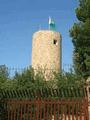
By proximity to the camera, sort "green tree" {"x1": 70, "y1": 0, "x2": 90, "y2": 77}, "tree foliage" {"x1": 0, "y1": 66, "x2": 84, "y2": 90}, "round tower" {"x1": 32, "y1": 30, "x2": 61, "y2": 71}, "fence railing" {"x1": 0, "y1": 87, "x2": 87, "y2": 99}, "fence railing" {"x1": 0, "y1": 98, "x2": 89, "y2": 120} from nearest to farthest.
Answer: "fence railing" {"x1": 0, "y1": 98, "x2": 89, "y2": 120} < "fence railing" {"x1": 0, "y1": 87, "x2": 87, "y2": 99} < "tree foliage" {"x1": 0, "y1": 66, "x2": 84, "y2": 90} < "green tree" {"x1": 70, "y1": 0, "x2": 90, "y2": 77} < "round tower" {"x1": 32, "y1": 30, "x2": 61, "y2": 71}

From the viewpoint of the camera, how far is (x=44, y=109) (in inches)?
504

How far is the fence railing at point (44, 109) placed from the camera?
12258mm

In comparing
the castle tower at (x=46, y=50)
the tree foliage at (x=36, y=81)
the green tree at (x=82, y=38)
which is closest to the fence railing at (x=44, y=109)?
the tree foliage at (x=36, y=81)

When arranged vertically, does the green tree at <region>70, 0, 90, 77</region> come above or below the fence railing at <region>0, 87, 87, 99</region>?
above

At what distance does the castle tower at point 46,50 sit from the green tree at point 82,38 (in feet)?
26.1

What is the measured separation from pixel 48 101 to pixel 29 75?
839cm

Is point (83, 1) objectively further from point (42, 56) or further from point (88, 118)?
point (88, 118)

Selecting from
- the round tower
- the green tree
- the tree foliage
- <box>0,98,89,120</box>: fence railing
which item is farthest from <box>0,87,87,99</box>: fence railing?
the round tower

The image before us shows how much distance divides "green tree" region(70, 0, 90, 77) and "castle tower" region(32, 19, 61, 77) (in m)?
7.95

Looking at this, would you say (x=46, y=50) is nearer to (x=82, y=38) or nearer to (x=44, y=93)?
(x=82, y=38)

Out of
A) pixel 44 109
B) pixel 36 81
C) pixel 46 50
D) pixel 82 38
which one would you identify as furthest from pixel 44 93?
pixel 46 50

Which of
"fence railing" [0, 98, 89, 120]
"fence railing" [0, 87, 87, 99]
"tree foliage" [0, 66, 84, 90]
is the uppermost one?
"tree foliage" [0, 66, 84, 90]

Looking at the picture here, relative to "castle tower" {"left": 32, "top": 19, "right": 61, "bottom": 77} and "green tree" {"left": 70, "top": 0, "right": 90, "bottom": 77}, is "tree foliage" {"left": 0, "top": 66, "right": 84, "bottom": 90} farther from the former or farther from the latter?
"castle tower" {"left": 32, "top": 19, "right": 61, "bottom": 77}

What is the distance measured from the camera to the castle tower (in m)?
31.1
